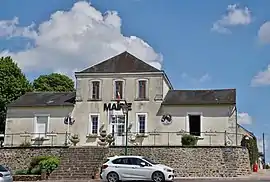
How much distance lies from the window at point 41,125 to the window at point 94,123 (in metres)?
3.83

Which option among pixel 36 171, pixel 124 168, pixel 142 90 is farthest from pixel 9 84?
pixel 124 168

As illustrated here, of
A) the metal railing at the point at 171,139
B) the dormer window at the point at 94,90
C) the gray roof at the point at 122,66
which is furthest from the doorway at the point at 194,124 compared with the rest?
the dormer window at the point at 94,90

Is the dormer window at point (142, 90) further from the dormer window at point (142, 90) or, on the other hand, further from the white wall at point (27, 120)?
the white wall at point (27, 120)

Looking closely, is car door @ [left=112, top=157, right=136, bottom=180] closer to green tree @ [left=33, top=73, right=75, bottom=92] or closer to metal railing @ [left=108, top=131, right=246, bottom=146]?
metal railing @ [left=108, top=131, right=246, bottom=146]

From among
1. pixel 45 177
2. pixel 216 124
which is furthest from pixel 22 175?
pixel 216 124

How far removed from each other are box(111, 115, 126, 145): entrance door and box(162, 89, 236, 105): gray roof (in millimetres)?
3790

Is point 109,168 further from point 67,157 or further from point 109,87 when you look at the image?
point 109,87

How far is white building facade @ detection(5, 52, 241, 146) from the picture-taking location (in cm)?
3997

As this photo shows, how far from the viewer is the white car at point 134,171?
1086 inches

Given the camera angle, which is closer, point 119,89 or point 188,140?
point 188,140

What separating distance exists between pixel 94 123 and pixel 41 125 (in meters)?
4.62

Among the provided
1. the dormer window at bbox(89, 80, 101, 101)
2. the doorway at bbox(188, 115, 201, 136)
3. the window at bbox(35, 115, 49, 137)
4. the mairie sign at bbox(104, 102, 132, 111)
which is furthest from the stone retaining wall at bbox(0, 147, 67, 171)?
the doorway at bbox(188, 115, 201, 136)

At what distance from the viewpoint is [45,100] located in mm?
43500

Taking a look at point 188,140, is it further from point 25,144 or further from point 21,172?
point 25,144
